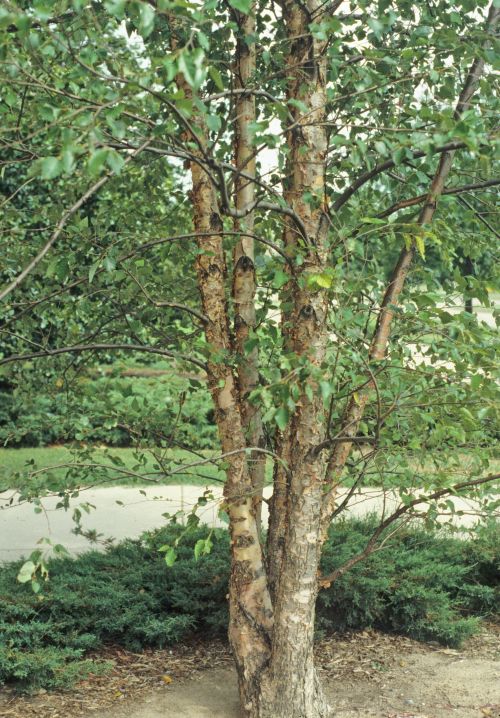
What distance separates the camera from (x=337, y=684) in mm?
4105

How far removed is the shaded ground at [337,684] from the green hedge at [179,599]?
0.09 meters

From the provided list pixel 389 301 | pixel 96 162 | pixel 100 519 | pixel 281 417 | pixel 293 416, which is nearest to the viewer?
pixel 96 162

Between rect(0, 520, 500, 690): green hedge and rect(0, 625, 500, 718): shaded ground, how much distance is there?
0.09 m

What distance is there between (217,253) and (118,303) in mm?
492

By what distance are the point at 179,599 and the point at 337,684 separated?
0.91 metres

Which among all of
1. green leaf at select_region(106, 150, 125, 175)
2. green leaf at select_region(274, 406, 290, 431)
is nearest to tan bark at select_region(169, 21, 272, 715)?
green leaf at select_region(274, 406, 290, 431)

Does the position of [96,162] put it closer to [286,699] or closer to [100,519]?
[286,699]

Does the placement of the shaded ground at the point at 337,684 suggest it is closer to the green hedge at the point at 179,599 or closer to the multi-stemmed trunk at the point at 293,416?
the green hedge at the point at 179,599

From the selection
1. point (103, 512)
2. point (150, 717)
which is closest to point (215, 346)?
point (150, 717)

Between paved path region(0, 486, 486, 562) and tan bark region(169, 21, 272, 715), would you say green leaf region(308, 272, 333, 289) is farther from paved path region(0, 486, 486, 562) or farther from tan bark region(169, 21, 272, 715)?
paved path region(0, 486, 486, 562)

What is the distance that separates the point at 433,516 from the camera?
3.52 meters

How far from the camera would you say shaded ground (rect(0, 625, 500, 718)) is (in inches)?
150

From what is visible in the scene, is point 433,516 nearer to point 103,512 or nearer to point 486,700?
point 486,700

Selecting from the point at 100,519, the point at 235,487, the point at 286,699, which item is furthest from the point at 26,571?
the point at 100,519
